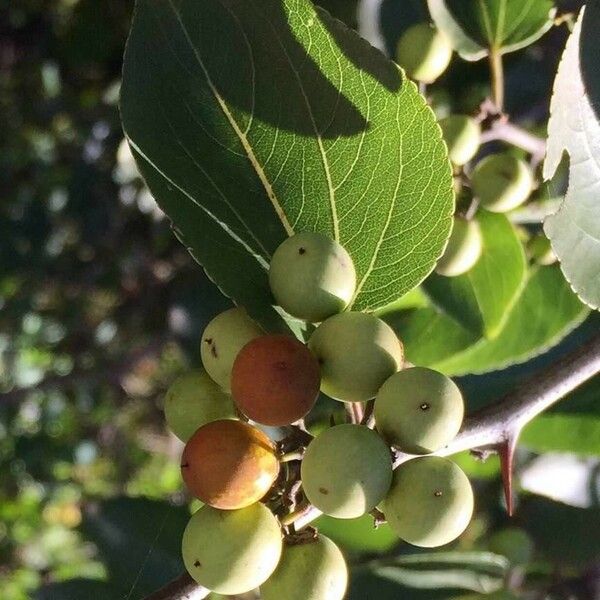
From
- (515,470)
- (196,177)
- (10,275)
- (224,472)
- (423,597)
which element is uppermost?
(196,177)

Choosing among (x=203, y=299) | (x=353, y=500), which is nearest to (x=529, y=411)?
(x=353, y=500)

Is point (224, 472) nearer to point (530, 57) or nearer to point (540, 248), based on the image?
point (540, 248)

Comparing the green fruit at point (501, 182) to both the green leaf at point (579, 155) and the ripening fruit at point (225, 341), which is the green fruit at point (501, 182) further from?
the ripening fruit at point (225, 341)

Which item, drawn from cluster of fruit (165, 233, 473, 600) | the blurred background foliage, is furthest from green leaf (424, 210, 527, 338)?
cluster of fruit (165, 233, 473, 600)

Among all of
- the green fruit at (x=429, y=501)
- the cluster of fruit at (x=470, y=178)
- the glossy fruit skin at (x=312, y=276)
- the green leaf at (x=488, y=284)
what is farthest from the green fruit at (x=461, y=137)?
the green fruit at (x=429, y=501)

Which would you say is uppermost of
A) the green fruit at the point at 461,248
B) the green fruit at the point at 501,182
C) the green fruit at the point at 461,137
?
the green fruit at the point at 461,137

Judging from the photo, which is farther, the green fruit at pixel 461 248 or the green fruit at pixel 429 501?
the green fruit at pixel 461 248

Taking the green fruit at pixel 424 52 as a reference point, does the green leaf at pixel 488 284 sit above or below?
below

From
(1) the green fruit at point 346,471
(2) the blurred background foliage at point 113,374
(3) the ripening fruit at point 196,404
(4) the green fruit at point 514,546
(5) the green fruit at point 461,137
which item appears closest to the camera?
(1) the green fruit at point 346,471

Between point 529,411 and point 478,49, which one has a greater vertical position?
point 478,49
